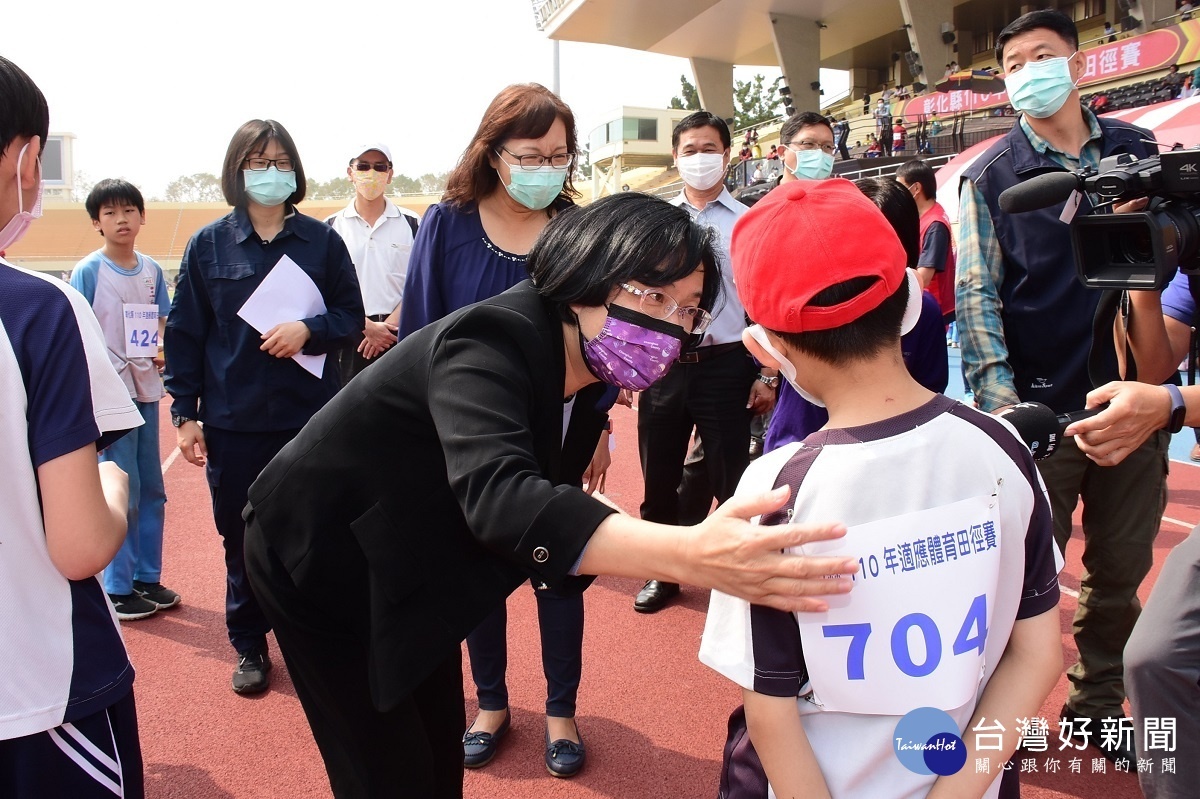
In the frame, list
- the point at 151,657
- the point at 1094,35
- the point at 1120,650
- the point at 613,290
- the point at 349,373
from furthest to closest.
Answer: the point at 1094,35, the point at 349,373, the point at 151,657, the point at 1120,650, the point at 613,290

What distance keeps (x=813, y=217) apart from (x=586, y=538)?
24.3 inches

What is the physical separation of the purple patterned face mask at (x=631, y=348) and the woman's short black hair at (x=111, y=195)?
152 inches

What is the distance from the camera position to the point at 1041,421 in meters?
1.68

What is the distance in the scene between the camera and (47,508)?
57.6 inches

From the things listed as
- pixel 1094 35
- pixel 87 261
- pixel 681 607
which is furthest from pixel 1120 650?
pixel 1094 35

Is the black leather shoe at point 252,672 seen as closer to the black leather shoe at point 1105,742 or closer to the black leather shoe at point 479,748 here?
the black leather shoe at point 479,748

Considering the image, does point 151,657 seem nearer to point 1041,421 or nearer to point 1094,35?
point 1041,421

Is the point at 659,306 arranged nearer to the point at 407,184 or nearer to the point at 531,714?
the point at 531,714

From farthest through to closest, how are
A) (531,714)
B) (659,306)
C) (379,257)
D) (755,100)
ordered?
(755,100) → (379,257) → (531,714) → (659,306)

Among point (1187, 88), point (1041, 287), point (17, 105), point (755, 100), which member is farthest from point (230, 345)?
point (755, 100)

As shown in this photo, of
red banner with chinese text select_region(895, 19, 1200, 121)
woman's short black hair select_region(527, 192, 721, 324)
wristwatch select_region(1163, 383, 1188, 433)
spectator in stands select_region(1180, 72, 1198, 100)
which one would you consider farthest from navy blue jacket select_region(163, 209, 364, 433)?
red banner with chinese text select_region(895, 19, 1200, 121)

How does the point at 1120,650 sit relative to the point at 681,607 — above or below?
above

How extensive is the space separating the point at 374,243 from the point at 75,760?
4.01 m

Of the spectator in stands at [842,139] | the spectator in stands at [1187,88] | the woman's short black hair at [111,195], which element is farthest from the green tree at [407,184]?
the woman's short black hair at [111,195]
